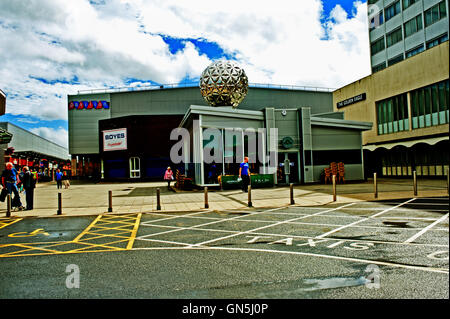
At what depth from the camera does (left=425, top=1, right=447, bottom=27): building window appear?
34.5 metres

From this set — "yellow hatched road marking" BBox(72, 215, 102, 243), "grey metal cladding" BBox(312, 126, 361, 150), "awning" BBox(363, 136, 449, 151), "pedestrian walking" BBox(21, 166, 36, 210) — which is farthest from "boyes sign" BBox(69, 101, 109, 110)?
"yellow hatched road marking" BBox(72, 215, 102, 243)

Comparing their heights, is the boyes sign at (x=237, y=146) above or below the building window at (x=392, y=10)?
below

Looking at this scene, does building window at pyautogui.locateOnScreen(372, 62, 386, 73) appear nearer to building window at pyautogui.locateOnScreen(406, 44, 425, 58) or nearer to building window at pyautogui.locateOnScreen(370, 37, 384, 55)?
building window at pyautogui.locateOnScreen(370, 37, 384, 55)

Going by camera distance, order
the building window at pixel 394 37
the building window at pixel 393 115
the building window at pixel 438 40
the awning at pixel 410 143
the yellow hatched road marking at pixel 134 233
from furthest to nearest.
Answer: the building window at pixel 394 37 < the building window at pixel 438 40 < the building window at pixel 393 115 < the awning at pixel 410 143 < the yellow hatched road marking at pixel 134 233

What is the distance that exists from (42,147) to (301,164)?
257 ft

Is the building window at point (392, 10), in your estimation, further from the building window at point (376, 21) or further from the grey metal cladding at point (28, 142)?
the grey metal cladding at point (28, 142)

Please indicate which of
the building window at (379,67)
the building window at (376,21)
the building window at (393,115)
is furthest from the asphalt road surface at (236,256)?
the building window at (379,67)

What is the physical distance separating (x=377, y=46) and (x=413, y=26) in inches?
282

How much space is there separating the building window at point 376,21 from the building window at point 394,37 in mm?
1993

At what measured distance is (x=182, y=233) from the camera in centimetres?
790

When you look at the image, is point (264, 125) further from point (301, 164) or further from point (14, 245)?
point (14, 245)

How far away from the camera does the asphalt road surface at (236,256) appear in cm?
391

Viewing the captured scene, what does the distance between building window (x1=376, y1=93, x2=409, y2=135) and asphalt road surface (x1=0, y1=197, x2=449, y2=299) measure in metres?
20.5

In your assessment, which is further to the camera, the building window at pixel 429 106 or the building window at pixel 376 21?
the building window at pixel 376 21
